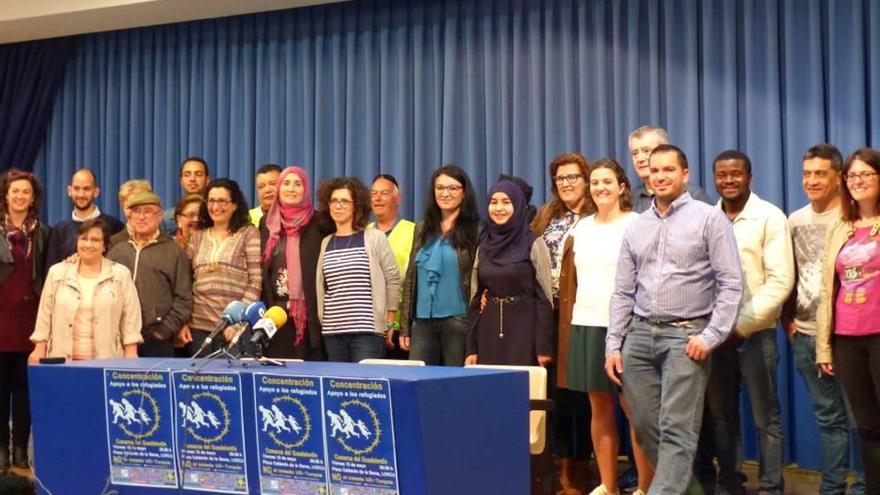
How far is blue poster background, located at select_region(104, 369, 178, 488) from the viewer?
11.2 feet

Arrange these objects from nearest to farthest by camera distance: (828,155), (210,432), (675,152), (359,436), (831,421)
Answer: (359,436) → (210,432) → (675,152) → (831,421) → (828,155)

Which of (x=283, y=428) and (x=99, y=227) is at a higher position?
(x=99, y=227)

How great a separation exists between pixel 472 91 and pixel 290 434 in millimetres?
4068

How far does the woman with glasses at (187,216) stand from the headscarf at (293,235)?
1.57 feet

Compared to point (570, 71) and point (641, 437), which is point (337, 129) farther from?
point (641, 437)

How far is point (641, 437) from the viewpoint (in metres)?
4.37

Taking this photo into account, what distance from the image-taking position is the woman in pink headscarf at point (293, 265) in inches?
222

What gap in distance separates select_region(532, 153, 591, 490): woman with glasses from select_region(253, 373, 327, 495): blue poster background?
2072 mm

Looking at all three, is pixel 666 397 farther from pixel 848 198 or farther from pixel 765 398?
pixel 848 198

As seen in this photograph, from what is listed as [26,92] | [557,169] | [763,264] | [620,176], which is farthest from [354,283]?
[26,92]

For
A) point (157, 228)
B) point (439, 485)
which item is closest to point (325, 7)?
point (157, 228)

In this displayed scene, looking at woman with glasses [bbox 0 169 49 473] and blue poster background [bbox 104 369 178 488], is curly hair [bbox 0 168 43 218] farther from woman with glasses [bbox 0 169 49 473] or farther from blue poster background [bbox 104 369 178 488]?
blue poster background [bbox 104 369 178 488]

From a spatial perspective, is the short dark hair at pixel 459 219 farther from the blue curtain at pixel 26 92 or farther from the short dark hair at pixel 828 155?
the blue curtain at pixel 26 92

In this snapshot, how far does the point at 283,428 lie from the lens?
10.5 ft
